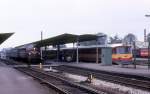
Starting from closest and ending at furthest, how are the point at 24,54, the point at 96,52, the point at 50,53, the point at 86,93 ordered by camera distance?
1. the point at 86,93
2. the point at 96,52
3. the point at 24,54
4. the point at 50,53

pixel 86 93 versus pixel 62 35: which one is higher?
pixel 62 35

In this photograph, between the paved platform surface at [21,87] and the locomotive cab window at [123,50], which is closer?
the paved platform surface at [21,87]

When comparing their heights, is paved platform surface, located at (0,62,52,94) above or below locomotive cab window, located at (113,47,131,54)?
below

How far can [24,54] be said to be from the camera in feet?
209

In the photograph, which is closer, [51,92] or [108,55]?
[51,92]

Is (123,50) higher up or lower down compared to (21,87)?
higher up

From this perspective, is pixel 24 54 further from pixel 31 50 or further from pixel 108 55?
pixel 108 55

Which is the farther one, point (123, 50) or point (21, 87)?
point (123, 50)

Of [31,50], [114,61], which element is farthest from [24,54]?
[114,61]

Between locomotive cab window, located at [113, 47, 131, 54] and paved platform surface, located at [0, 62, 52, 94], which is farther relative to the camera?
locomotive cab window, located at [113, 47, 131, 54]

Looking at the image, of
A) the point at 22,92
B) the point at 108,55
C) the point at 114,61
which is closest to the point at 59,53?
the point at 114,61

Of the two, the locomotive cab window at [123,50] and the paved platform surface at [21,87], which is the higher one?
the locomotive cab window at [123,50]

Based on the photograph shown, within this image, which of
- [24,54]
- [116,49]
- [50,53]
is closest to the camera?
[116,49]

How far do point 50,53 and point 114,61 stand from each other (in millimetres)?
32134
